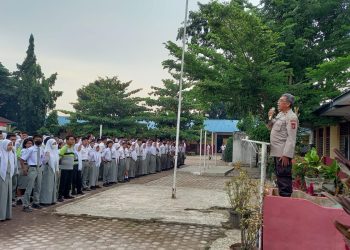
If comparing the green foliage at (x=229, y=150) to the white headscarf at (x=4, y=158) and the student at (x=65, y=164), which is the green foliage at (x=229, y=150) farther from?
the white headscarf at (x=4, y=158)

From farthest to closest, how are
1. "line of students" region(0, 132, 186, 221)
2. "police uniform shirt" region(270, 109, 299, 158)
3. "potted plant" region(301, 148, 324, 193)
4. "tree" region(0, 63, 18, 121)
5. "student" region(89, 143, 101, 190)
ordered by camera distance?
"tree" region(0, 63, 18, 121), "student" region(89, 143, 101, 190), "line of students" region(0, 132, 186, 221), "potted plant" region(301, 148, 324, 193), "police uniform shirt" region(270, 109, 299, 158)

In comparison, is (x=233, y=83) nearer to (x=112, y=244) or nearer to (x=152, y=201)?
(x=152, y=201)

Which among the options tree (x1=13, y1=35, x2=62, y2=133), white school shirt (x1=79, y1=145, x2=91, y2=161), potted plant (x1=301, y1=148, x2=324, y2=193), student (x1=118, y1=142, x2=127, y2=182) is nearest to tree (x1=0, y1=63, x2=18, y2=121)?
tree (x1=13, y1=35, x2=62, y2=133)

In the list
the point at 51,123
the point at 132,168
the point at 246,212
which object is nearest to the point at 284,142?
the point at 246,212

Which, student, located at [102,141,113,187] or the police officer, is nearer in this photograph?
the police officer

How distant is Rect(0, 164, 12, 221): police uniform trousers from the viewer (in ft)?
24.5

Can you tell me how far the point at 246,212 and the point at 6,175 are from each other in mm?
4974

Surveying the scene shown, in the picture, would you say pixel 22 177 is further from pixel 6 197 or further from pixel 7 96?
pixel 7 96

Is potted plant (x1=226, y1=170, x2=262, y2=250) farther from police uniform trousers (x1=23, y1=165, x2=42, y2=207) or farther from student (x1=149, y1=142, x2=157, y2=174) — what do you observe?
student (x1=149, y1=142, x2=157, y2=174)

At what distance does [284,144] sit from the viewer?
498cm

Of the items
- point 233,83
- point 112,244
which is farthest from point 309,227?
point 233,83

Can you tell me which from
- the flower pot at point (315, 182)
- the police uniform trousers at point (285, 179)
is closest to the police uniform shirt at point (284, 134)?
the police uniform trousers at point (285, 179)

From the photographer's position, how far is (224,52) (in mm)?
14297

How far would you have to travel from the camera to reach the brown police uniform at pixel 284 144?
16.0 ft
